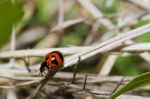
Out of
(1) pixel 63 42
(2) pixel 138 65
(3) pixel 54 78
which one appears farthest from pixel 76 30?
(3) pixel 54 78

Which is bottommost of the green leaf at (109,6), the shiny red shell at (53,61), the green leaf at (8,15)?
the shiny red shell at (53,61)

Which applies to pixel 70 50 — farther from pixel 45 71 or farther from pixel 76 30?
pixel 76 30

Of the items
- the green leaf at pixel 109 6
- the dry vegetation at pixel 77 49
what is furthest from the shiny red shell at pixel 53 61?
the green leaf at pixel 109 6

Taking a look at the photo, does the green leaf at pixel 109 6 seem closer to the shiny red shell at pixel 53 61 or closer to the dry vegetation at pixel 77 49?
the dry vegetation at pixel 77 49

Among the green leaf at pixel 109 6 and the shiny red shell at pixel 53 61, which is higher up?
the green leaf at pixel 109 6

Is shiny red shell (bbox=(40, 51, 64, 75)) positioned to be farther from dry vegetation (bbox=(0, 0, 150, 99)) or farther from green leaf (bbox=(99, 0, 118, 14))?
green leaf (bbox=(99, 0, 118, 14))

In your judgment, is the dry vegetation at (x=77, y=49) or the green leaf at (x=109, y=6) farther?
the green leaf at (x=109, y=6)
